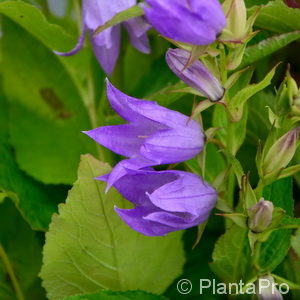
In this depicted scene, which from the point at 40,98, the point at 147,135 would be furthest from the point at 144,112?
the point at 40,98

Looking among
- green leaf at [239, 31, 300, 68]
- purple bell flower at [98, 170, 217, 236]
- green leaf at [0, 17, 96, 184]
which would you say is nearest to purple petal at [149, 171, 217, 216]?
purple bell flower at [98, 170, 217, 236]

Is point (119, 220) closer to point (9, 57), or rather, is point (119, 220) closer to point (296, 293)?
point (296, 293)

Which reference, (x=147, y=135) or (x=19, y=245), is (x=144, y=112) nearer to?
(x=147, y=135)

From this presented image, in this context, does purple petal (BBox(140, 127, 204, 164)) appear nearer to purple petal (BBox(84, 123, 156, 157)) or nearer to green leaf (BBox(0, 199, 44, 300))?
purple petal (BBox(84, 123, 156, 157))

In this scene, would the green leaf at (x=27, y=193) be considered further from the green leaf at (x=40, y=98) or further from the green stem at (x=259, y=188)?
the green stem at (x=259, y=188)

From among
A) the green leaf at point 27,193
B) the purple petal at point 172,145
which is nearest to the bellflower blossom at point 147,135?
the purple petal at point 172,145

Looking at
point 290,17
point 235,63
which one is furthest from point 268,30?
point 235,63
